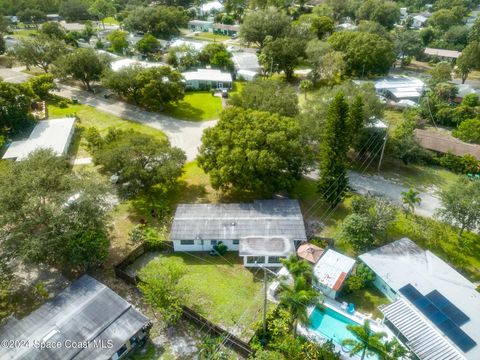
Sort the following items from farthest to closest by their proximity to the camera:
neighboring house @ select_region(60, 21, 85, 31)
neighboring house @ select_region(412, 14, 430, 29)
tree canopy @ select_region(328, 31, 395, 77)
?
neighboring house @ select_region(412, 14, 430, 29) < neighboring house @ select_region(60, 21, 85, 31) < tree canopy @ select_region(328, 31, 395, 77)

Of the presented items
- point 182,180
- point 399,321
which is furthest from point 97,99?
point 399,321

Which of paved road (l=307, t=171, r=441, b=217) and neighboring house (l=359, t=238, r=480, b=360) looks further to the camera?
paved road (l=307, t=171, r=441, b=217)

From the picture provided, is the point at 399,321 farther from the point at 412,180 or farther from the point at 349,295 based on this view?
the point at 412,180

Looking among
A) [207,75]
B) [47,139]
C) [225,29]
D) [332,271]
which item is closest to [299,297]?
[332,271]

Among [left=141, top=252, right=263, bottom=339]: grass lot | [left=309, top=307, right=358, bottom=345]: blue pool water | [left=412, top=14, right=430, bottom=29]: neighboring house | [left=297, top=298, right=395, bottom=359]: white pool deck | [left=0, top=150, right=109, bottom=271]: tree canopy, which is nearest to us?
[left=297, top=298, right=395, bottom=359]: white pool deck

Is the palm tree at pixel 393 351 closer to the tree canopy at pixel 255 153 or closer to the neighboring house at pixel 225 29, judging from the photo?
the tree canopy at pixel 255 153

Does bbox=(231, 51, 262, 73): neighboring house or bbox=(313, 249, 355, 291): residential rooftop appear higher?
bbox=(231, 51, 262, 73): neighboring house

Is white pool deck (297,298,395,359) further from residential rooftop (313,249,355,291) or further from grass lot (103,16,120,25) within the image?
grass lot (103,16,120,25)

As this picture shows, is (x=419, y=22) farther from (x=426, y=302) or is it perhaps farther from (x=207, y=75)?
(x=426, y=302)

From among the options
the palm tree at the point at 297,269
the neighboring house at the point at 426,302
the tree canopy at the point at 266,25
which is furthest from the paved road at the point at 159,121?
the tree canopy at the point at 266,25

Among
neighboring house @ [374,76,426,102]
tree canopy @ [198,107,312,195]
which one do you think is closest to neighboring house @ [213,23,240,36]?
neighboring house @ [374,76,426,102]
